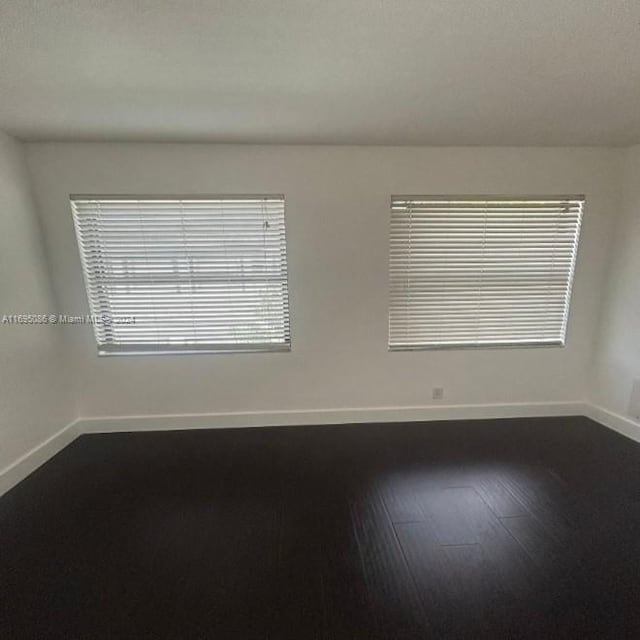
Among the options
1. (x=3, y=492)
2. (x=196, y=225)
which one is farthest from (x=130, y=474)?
(x=196, y=225)

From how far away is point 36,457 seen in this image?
2213mm

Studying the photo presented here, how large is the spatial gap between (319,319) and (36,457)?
2.32 meters

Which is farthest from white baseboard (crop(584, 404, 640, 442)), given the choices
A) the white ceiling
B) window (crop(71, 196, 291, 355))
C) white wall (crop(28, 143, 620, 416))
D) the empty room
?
window (crop(71, 196, 291, 355))

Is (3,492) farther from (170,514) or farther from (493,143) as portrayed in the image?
(493,143)

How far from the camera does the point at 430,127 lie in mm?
2018

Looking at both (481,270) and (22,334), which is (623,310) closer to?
(481,270)

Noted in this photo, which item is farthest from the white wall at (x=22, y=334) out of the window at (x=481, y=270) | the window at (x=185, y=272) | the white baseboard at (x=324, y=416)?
the window at (x=481, y=270)

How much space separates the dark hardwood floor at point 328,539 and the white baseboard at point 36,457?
66 mm

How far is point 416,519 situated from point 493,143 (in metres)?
2.68

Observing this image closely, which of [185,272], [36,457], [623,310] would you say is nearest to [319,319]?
[185,272]

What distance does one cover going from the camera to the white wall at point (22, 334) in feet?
6.65

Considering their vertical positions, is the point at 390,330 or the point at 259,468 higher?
the point at 390,330

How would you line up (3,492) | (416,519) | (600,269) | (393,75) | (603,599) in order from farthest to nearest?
(600,269)
(3,492)
(416,519)
(393,75)
(603,599)

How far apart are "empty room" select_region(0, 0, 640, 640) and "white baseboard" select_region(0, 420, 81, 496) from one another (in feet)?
0.06
